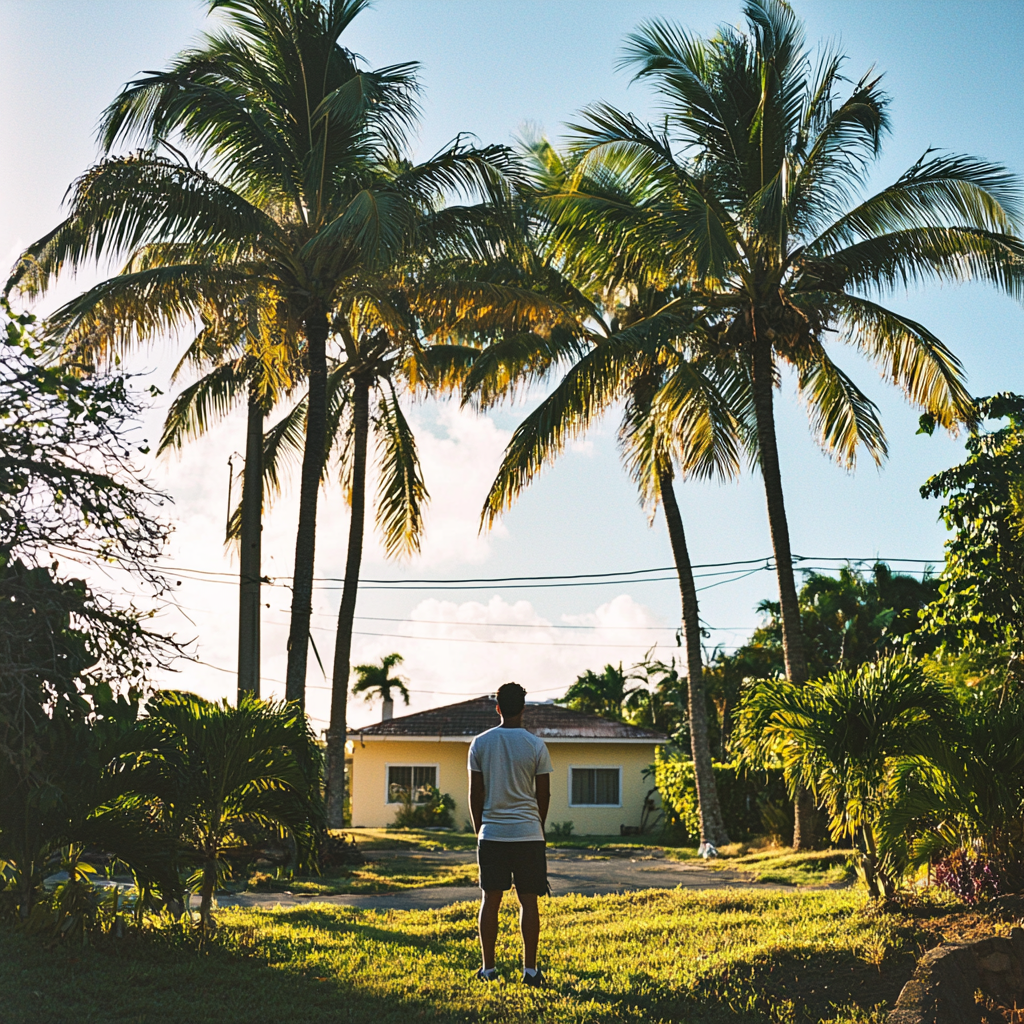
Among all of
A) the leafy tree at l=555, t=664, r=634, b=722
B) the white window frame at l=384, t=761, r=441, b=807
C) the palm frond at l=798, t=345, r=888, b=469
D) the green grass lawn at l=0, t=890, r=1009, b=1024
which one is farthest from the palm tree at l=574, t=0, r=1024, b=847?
the leafy tree at l=555, t=664, r=634, b=722

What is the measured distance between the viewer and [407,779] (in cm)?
3186

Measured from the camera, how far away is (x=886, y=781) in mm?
8656

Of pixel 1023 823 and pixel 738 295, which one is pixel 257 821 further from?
pixel 738 295

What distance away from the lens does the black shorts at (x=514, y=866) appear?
6527 mm

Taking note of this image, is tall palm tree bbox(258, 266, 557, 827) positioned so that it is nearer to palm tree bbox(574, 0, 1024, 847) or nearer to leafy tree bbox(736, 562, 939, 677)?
palm tree bbox(574, 0, 1024, 847)

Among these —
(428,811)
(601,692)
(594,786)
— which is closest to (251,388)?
(428,811)

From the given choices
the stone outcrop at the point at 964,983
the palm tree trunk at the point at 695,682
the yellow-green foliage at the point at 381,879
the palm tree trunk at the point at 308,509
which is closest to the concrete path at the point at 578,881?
the yellow-green foliage at the point at 381,879

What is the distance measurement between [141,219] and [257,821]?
27.6ft

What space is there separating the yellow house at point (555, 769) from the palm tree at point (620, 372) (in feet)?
37.4

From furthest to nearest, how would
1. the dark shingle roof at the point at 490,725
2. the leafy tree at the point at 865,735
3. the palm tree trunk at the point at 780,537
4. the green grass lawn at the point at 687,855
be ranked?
the dark shingle roof at the point at 490,725
the palm tree trunk at the point at 780,537
the green grass lawn at the point at 687,855
the leafy tree at the point at 865,735

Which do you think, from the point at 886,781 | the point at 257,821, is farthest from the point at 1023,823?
the point at 257,821

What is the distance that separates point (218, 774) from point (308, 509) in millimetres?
8025

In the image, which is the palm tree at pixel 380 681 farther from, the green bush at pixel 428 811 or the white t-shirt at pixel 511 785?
the white t-shirt at pixel 511 785

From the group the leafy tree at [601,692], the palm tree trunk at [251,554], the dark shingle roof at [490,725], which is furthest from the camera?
the leafy tree at [601,692]
